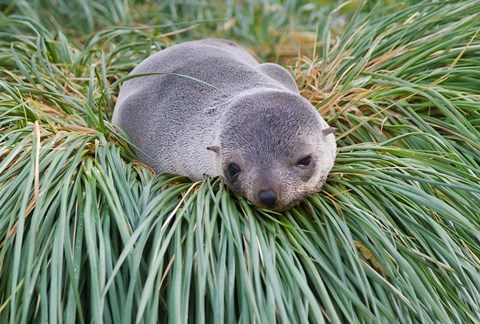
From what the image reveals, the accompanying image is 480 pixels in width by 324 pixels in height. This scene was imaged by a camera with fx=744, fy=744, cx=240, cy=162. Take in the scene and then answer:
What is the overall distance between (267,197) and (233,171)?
36 cm

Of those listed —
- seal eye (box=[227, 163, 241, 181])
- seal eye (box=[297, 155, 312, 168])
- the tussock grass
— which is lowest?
the tussock grass

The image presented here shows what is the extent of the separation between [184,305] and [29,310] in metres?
0.75

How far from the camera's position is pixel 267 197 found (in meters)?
3.77

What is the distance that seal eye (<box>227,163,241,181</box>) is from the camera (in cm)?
402

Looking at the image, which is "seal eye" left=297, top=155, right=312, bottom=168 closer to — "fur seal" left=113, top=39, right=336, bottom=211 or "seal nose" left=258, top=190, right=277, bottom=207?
"fur seal" left=113, top=39, right=336, bottom=211

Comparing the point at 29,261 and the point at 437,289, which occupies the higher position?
the point at 29,261

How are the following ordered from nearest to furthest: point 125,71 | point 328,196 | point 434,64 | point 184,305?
1. point 184,305
2. point 328,196
3. point 434,64
4. point 125,71

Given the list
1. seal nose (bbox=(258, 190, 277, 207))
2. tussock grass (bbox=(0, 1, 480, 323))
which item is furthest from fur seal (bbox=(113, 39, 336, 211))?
tussock grass (bbox=(0, 1, 480, 323))

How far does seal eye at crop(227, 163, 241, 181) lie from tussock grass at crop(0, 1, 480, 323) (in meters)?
0.12

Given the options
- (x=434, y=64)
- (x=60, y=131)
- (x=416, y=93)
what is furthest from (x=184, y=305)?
(x=434, y=64)

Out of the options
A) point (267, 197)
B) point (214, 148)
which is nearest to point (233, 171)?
point (214, 148)

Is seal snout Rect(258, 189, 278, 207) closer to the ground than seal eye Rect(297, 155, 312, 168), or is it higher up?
closer to the ground

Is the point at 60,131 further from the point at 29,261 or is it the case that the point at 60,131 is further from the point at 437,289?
the point at 437,289

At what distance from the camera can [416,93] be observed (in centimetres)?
473
